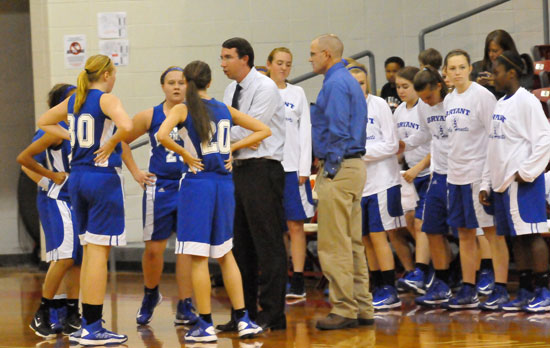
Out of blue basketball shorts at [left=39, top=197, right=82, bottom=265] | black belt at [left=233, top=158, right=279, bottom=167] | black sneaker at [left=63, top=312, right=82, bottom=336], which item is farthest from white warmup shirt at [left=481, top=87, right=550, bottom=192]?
black sneaker at [left=63, top=312, right=82, bottom=336]

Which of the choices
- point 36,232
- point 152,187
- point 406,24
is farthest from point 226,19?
point 152,187

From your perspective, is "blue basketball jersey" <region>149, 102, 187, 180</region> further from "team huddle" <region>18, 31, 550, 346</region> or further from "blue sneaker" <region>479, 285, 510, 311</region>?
"blue sneaker" <region>479, 285, 510, 311</region>

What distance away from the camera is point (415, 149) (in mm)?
7723

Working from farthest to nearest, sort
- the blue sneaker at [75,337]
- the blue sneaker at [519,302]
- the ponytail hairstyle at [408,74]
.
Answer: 1. the ponytail hairstyle at [408,74]
2. the blue sneaker at [519,302]
3. the blue sneaker at [75,337]

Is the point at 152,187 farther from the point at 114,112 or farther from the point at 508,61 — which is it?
the point at 508,61

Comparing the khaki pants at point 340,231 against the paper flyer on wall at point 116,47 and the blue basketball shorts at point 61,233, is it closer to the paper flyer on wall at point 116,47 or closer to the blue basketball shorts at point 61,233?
the blue basketball shorts at point 61,233

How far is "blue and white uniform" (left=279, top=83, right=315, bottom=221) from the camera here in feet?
25.0

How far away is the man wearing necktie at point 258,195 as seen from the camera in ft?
19.3

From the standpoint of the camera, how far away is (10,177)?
11.5 m

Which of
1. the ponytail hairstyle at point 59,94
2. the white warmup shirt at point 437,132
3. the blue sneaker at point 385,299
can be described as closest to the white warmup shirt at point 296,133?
the white warmup shirt at point 437,132

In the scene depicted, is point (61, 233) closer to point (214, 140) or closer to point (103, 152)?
point (103, 152)

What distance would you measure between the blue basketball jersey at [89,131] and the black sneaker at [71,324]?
3.88 feet

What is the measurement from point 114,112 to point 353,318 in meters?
1.99

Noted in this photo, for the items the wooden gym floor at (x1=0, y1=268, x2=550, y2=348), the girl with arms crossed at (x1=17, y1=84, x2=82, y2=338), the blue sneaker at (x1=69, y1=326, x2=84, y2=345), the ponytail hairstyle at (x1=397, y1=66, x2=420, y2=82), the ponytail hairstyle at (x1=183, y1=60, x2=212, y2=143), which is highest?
the ponytail hairstyle at (x1=397, y1=66, x2=420, y2=82)
